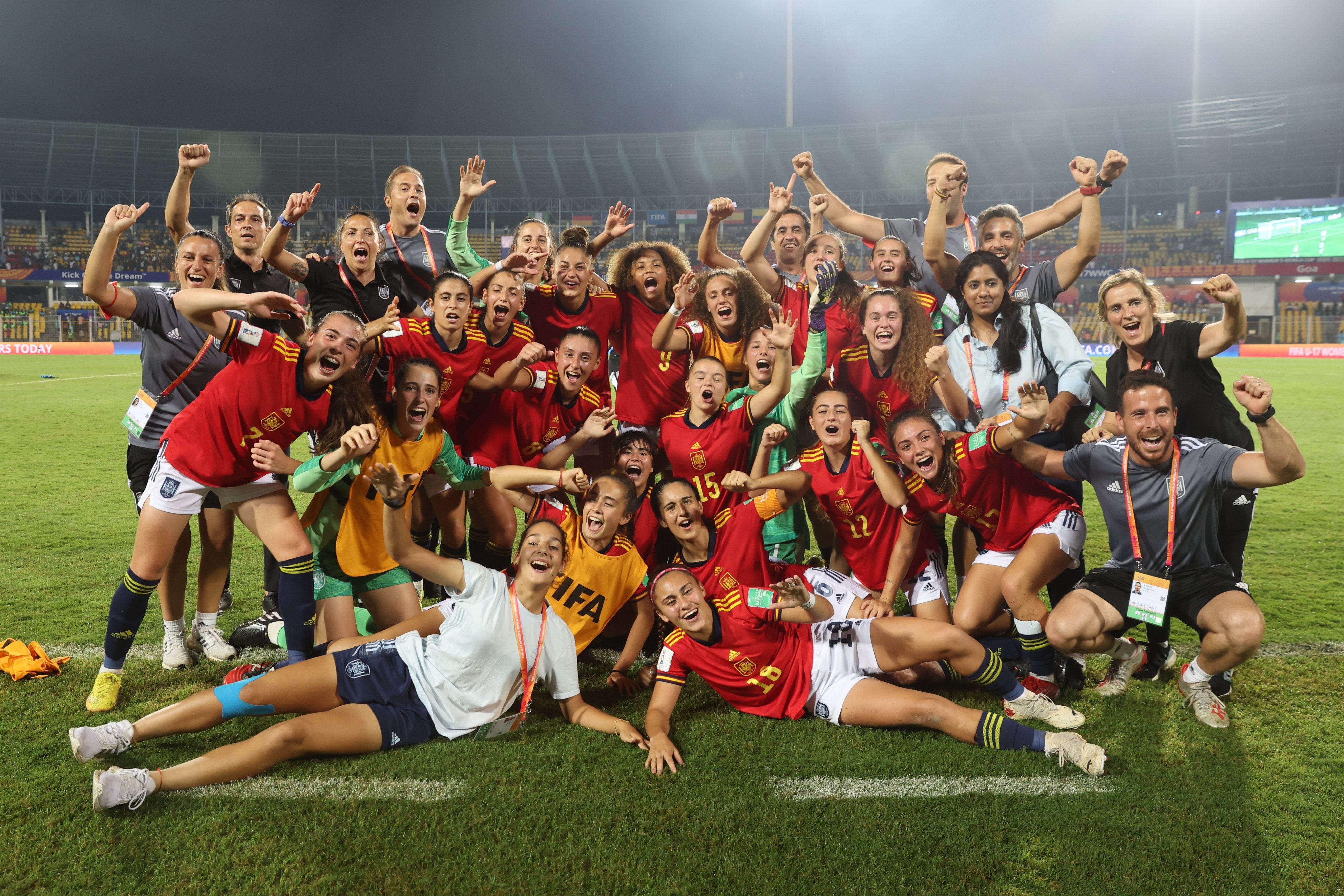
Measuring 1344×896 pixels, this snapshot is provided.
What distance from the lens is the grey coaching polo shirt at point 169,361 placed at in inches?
179

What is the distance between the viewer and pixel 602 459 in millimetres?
5508

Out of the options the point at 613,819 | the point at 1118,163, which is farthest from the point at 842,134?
the point at 613,819

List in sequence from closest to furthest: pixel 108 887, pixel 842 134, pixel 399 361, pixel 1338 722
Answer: pixel 108 887 → pixel 1338 722 → pixel 399 361 → pixel 842 134

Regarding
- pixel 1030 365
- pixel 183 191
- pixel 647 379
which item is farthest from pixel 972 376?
pixel 183 191

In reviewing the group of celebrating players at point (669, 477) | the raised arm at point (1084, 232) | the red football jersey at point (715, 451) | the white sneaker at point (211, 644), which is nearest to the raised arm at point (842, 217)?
the group of celebrating players at point (669, 477)

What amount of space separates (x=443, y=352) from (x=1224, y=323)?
408 cm

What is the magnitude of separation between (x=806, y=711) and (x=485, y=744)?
56.5 inches

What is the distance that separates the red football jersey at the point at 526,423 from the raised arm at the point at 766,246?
1.51 meters

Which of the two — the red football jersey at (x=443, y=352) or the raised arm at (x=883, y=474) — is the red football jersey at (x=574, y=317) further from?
the raised arm at (x=883, y=474)

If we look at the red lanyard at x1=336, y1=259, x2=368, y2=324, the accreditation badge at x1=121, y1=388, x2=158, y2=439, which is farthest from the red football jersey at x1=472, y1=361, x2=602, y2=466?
the accreditation badge at x1=121, y1=388, x2=158, y2=439

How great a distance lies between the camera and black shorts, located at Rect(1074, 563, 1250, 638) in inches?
151

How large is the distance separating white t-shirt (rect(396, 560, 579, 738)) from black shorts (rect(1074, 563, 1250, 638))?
2.62 meters

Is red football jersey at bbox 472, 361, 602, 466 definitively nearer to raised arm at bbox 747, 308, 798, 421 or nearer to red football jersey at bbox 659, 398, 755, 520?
red football jersey at bbox 659, 398, 755, 520

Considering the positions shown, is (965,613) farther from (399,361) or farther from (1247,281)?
(1247,281)
